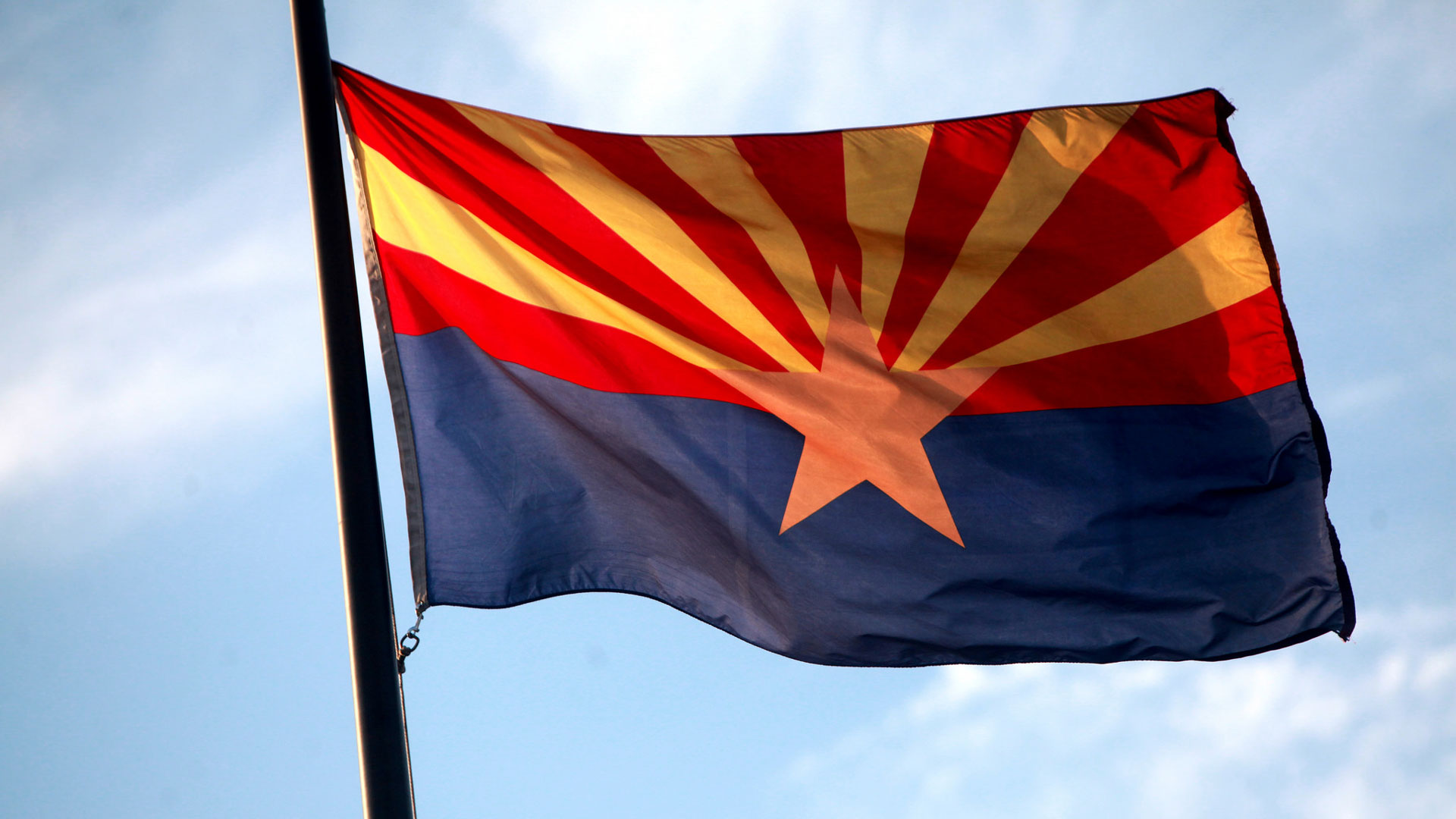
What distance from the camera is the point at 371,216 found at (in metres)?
6.07

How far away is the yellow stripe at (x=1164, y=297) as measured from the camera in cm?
686

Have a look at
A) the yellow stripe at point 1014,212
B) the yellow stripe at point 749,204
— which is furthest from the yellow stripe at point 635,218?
the yellow stripe at point 1014,212

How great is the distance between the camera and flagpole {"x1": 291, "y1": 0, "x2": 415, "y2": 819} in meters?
4.37

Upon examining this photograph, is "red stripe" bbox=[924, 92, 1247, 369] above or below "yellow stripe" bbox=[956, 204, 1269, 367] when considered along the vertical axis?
above

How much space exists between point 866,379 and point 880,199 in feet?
3.05

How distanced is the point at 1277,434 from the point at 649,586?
3.35m

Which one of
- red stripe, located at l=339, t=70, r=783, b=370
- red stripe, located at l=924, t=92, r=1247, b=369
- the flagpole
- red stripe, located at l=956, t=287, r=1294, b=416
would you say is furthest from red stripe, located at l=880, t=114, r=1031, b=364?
the flagpole

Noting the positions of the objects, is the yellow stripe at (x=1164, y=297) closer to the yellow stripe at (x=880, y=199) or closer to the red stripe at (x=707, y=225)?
the yellow stripe at (x=880, y=199)

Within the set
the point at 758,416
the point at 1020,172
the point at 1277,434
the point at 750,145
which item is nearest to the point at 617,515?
the point at 758,416

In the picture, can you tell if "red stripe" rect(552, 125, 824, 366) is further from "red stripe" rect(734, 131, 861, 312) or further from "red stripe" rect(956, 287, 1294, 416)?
"red stripe" rect(956, 287, 1294, 416)

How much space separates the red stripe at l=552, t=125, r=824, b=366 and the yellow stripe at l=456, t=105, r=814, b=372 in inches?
1.4

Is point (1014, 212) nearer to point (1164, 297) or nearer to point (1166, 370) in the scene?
point (1164, 297)

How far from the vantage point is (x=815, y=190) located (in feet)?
22.1

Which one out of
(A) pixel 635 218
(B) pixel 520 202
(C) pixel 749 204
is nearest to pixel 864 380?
(C) pixel 749 204
